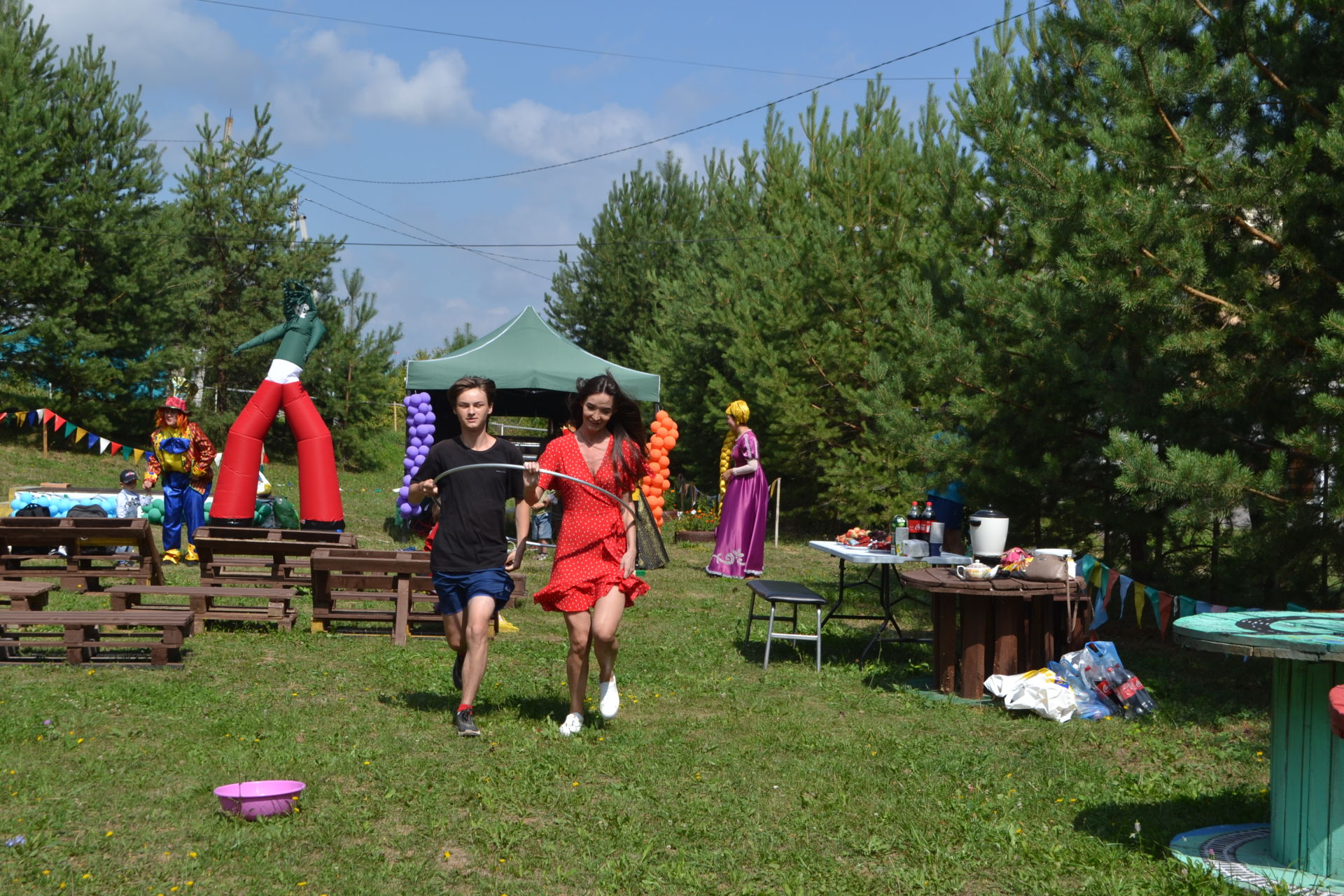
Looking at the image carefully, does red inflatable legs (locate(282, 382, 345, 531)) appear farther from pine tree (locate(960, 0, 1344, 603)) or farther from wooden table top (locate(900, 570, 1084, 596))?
pine tree (locate(960, 0, 1344, 603))

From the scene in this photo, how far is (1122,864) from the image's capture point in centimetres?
447

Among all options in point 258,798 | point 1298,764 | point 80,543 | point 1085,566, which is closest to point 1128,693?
point 1085,566

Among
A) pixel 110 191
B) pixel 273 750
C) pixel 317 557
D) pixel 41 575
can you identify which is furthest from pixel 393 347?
pixel 273 750

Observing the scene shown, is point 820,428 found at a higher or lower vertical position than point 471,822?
higher

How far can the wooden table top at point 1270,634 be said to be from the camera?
4043 millimetres

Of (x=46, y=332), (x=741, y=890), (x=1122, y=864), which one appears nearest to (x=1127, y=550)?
(x=1122, y=864)

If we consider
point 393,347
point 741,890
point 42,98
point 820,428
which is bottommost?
point 741,890

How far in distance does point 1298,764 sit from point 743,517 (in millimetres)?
9634

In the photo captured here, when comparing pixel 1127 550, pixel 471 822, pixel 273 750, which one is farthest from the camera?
pixel 1127 550

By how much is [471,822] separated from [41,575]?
8.58 meters

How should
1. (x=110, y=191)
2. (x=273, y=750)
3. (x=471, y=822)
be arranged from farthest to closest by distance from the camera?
1. (x=110, y=191)
2. (x=273, y=750)
3. (x=471, y=822)

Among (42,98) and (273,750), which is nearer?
(273,750)

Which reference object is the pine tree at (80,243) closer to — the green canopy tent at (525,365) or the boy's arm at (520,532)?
the green canopy tent at (525,365)

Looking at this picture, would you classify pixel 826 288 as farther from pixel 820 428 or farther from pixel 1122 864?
pixel 1122 864
